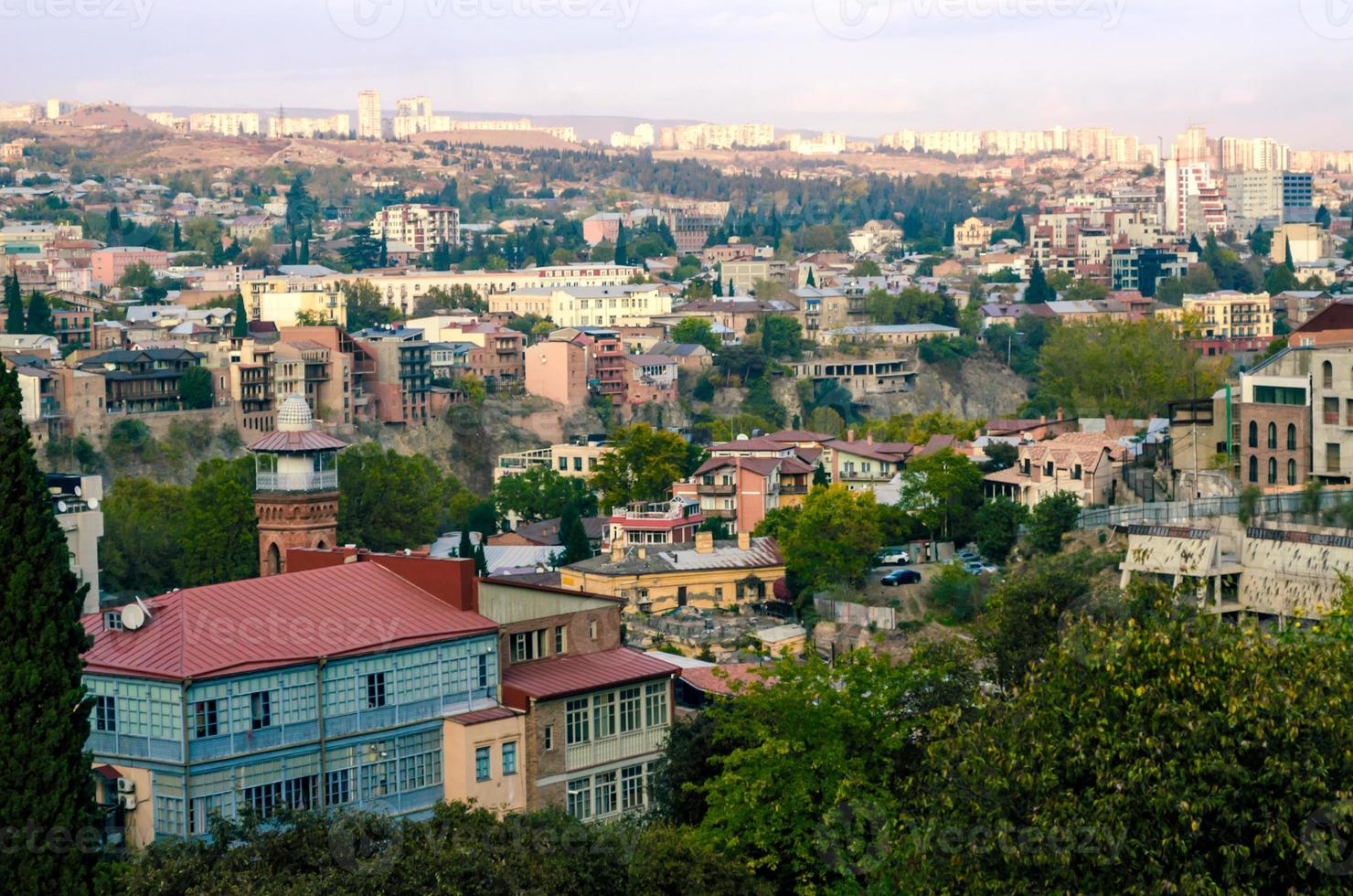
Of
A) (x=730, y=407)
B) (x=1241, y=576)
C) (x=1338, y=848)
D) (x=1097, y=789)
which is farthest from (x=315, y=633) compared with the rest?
(x=730, y=407)

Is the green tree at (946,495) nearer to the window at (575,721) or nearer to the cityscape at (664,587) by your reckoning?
the cityscape at (664,587)

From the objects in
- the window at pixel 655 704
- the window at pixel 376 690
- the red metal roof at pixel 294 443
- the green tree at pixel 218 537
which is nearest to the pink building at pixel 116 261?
the green tree at pixel 218 537

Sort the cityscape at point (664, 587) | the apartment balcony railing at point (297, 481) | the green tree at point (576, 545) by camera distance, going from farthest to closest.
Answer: the green tree at point (576, 545) < the apartment balcony railing at point (297, 481) < the cityscape at point (664, 587)

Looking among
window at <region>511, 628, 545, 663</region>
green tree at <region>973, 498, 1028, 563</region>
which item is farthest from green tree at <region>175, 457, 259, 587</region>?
window at <region>511, 628, 545, 663</region>

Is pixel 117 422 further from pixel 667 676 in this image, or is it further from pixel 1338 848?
Answer: pixel 1338 848

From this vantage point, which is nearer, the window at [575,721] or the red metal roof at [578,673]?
the red metal roof at [578,673]

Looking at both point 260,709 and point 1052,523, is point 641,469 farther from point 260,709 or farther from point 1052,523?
point 260,709
